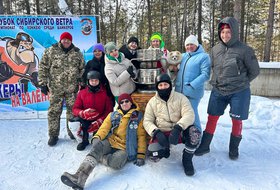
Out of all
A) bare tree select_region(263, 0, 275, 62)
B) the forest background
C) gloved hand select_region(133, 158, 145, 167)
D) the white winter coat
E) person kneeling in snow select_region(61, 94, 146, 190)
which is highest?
the forest background

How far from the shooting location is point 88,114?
11.8 feet

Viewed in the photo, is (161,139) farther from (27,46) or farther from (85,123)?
(27,46)

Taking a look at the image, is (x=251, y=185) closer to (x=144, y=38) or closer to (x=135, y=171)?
(x=135, y=171)

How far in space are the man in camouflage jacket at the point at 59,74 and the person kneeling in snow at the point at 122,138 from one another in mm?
1008

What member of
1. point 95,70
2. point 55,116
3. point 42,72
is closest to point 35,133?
point 55,116

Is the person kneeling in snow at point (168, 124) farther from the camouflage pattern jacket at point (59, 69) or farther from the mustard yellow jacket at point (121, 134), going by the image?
the camouflage pattern jacket at point (59, 69)

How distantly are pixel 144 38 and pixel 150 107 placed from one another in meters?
19.3

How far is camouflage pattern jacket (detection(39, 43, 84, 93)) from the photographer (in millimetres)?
3822

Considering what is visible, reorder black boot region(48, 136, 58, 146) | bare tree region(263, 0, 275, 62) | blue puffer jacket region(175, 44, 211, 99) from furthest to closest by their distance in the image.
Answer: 1. bare tree region(263, 0, 275, 62)
2. black boot region(48, 136, 58, 146)
3. blue puffer jacket region(175, 44, 211, 99)

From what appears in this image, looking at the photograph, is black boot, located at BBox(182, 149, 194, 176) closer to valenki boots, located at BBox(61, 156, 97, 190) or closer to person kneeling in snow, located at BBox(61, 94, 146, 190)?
person kneeling in snow, located at BBox(61, 94, 146, 190)

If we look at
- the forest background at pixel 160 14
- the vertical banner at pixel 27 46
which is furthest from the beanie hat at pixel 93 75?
the forest background at pixel 160 14

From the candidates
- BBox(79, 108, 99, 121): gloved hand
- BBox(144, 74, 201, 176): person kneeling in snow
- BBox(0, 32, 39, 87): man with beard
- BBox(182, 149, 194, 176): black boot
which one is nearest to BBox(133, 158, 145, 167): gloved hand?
BBox(144, 74, 201, 176): person kneeling in snow

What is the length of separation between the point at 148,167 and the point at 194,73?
140 centimetres

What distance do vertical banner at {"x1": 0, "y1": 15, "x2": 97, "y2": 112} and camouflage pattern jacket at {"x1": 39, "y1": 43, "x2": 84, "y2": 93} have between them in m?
1.79
